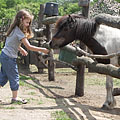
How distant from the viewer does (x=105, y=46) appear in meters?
4.87

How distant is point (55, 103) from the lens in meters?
5.02

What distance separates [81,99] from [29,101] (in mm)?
1083

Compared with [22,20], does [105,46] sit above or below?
below

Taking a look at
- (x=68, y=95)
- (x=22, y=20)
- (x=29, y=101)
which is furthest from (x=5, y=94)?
(x=22, y=20)

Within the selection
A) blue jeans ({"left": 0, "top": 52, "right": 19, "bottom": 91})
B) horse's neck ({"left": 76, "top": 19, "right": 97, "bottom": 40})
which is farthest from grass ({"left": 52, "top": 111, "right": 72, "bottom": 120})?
horse's neck ({"left": 76, "top": 19, "right": 97, "bottom": 40})

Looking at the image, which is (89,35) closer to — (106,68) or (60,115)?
(60,115)

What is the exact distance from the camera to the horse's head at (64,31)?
480cm

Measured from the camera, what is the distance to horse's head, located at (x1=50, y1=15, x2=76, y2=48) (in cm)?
480

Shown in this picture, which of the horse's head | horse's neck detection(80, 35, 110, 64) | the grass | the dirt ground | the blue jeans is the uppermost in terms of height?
the horse's head

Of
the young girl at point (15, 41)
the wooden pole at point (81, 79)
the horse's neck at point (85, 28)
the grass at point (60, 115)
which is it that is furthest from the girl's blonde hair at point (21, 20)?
the wooden pole at point (81, 79)

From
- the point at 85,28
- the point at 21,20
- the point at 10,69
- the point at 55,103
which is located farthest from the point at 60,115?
the point at 21,20

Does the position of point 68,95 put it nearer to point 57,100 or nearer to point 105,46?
point 57,100

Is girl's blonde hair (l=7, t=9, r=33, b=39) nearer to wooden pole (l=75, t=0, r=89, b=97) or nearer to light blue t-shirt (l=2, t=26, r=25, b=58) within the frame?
Answer: light blue t-shirt (l=2, t=26, r=25, b=58)

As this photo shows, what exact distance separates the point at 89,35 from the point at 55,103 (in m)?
1.29
